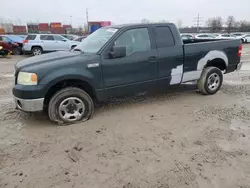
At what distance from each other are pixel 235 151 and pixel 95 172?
203cm

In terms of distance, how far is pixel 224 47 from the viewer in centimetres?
535

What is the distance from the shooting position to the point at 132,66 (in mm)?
4199

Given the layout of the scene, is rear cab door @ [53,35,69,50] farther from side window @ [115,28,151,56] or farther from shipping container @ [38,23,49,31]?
shipping container @ [38,23,49,31]

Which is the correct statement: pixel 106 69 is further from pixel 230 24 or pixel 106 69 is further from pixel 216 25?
pixel 216 25

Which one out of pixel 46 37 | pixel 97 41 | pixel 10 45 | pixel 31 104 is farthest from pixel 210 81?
pixel 10 45

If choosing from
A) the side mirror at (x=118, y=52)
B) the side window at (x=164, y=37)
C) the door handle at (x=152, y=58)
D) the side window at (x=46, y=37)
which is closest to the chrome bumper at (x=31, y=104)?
the side mirror at (x=118, y=52)

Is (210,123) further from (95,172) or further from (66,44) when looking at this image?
(66,44)

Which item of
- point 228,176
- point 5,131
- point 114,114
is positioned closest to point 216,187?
point 228,176

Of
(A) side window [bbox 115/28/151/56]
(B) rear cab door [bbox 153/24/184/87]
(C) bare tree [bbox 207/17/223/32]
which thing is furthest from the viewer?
(C) bare tree [bbox 207/17/223/32]

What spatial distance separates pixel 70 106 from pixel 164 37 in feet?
8.26

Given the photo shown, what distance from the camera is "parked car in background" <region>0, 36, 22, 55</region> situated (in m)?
15.8

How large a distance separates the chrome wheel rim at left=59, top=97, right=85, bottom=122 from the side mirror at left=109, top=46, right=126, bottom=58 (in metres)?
1.08

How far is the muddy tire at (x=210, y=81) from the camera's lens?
17.2 ft

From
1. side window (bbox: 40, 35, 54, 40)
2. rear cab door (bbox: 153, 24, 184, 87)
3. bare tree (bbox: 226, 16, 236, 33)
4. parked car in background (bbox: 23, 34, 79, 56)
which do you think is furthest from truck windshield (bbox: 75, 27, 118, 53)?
bare tree (bbox: 226, 16, 236, 33)
